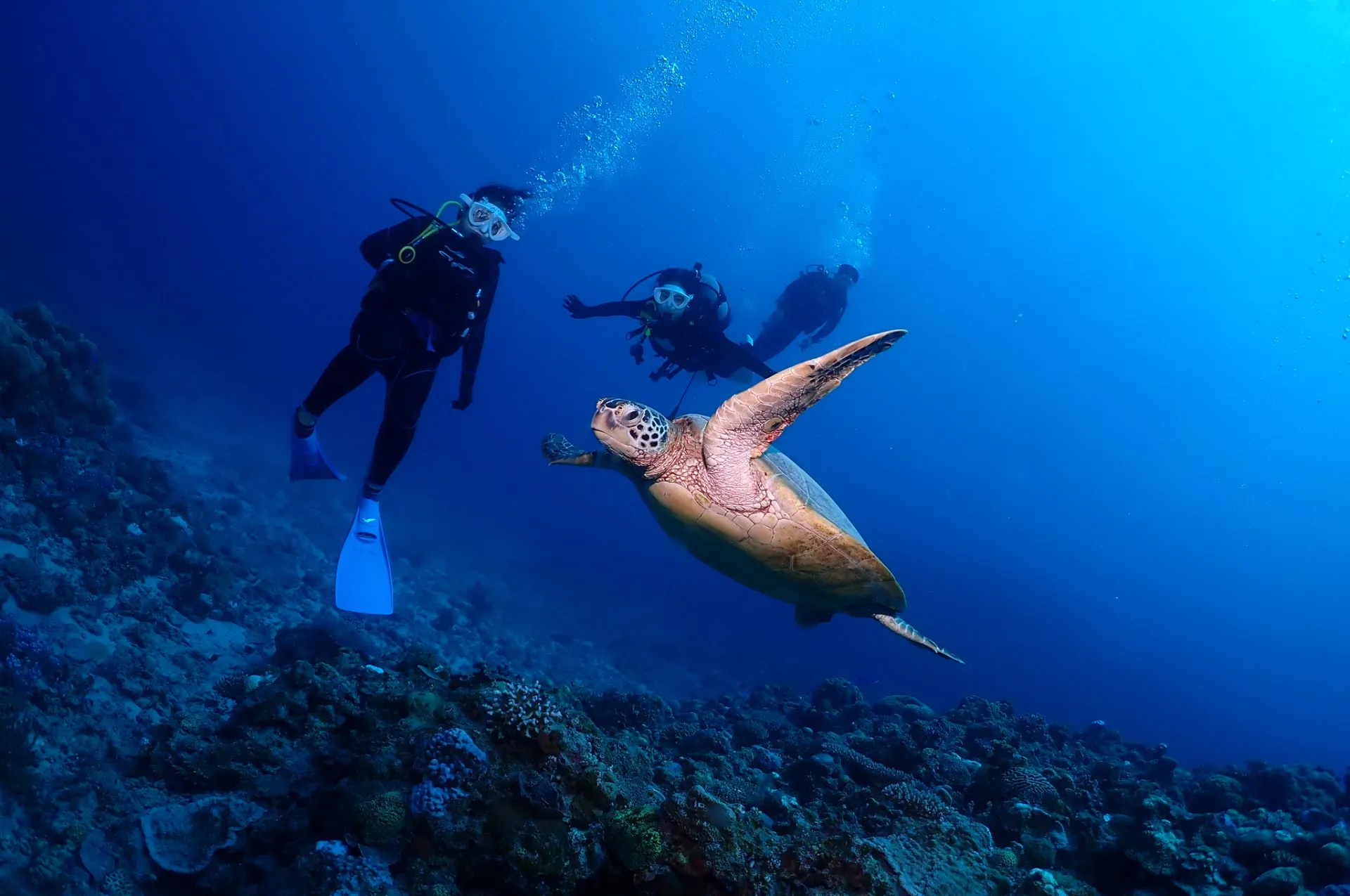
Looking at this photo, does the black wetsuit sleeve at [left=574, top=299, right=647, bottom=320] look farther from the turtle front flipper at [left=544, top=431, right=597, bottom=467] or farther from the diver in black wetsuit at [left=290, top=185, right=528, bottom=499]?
the turtle front flipper at [left=544, top=431, right=597, bottom=467]

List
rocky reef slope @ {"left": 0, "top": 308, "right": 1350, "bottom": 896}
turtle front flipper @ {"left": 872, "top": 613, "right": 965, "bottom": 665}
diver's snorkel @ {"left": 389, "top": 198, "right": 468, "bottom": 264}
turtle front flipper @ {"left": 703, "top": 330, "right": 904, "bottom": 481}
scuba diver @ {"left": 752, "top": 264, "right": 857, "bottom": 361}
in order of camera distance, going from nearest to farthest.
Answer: rocky reef slope @ {"left": 0, "top": 308, "right": 1350, "bottom": 896} < turtle front flipper @ {"left": 703, "top": 330, "right": 904, "bottom": 481} < turtle front flipper @ {"left": 872, "top": 613, "right": 965, "bottom": 665} < diver's snorkel @ {"left": 389, "top": 198, "right": 468, "bottom": 264} < scuba diver @ {"left": 752, "top": 264, "right": 857, "bottom": 361}

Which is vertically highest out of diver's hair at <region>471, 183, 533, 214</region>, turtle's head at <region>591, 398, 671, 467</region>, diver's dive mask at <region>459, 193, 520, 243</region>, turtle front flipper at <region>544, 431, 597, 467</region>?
diver's hair at <region>471, 183, 533, 214</region>

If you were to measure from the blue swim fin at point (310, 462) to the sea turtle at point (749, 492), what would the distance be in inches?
129

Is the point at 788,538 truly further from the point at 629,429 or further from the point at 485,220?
the point at 485,220

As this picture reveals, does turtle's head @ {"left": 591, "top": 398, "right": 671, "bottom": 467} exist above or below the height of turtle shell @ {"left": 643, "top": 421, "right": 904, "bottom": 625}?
above

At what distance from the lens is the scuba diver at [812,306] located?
16641mm

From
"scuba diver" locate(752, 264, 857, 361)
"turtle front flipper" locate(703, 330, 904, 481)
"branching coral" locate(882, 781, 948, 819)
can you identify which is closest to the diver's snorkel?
"turtle front flipper" locate(703, 330, 904, 481)

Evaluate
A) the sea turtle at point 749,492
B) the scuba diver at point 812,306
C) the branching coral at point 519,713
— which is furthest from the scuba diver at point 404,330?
the scuba diver at point 812,306

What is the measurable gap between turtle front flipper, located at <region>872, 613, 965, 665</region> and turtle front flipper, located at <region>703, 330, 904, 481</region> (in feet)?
Answer: 6.04

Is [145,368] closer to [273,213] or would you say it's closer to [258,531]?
[258,531]

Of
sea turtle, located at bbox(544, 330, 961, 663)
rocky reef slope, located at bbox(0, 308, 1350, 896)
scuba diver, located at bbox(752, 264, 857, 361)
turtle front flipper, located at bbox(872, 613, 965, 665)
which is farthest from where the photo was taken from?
scuba diver, located at bbox(752, 264, 857, 361)

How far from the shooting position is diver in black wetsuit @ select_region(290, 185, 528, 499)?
451 centimetres

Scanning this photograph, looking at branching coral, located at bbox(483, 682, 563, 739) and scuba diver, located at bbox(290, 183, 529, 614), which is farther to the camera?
scuba diver, located at bbox(290, 183, 529, 614)

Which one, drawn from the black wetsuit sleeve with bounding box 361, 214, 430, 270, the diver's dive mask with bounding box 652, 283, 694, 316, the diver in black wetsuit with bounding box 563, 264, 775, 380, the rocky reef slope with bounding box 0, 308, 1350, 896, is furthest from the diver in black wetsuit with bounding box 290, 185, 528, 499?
the diver's dive mask with bounding box 652, 283, 694, 316
